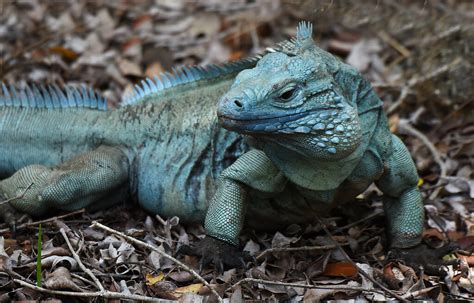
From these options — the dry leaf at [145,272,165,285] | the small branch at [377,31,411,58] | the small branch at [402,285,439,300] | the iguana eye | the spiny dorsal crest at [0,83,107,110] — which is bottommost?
the dry leaf at [145,272,165,285]

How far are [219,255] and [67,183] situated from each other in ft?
5.09

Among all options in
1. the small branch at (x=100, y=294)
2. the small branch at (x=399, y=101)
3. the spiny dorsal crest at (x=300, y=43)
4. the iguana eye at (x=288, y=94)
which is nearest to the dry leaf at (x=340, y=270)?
the small branch at (x=100, y=294)

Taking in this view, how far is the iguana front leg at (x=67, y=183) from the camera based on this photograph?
596 centimetres

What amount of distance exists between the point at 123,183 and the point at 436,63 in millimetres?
3938

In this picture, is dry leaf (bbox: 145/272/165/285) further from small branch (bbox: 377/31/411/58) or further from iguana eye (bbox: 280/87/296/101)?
small branch (bbox: 377/31/411/58)

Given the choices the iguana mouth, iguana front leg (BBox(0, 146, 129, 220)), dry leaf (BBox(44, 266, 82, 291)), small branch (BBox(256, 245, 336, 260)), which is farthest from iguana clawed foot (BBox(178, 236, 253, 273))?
iguana front leg (BBox(0, 146, 129, 220))

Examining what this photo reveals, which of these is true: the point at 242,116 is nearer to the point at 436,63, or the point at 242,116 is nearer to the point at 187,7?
the point at 436,63

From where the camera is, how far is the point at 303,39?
5086mm

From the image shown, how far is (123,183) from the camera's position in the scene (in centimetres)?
629

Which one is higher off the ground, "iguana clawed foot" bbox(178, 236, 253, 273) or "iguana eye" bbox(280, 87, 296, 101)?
"iguana eye" bbox(280, 87, 296, 101)

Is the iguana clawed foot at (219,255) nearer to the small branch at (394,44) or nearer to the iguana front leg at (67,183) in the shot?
the iguana front leg at (67,183)

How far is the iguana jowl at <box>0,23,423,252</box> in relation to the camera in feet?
15.3

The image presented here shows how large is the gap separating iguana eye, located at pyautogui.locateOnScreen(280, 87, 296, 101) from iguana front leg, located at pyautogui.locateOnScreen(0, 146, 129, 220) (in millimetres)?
2060

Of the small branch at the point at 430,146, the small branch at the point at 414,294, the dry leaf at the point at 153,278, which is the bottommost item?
the dry leaf at the point at 153,278
